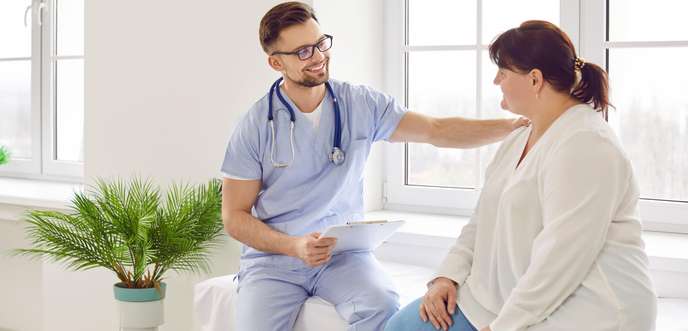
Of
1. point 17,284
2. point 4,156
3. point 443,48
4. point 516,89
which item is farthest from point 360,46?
point 17,284

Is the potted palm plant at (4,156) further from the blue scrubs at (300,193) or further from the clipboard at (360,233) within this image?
the clipboard at (360,233)

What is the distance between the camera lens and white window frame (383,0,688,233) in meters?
2.88

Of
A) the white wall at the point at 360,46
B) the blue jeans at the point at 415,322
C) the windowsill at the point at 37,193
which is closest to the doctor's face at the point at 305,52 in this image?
the white wall at the point at 360,46

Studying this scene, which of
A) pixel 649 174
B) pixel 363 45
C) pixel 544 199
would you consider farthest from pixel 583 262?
pixel 363 45

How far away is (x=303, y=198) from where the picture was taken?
2559 mm

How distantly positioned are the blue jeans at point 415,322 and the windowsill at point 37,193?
1.86 metres

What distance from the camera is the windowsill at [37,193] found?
3758 millimetres

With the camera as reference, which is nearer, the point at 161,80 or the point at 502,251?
the point at 502,251

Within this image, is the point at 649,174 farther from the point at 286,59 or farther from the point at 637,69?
the point at 286,59

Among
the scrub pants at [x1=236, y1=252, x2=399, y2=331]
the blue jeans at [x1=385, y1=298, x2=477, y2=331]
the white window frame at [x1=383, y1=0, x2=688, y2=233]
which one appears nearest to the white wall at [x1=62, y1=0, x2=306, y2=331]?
the white window frame at [x1=383, y1=0, x2=688, y2=233]

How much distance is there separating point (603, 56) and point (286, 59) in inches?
40.7

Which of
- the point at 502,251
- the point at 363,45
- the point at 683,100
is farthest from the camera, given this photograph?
the point at 363,45

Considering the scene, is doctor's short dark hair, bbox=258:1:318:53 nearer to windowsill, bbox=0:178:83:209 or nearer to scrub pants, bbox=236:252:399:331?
scrub pants, bbox=236:252:399:331

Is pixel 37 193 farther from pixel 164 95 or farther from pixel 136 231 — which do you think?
pixel 136 231
